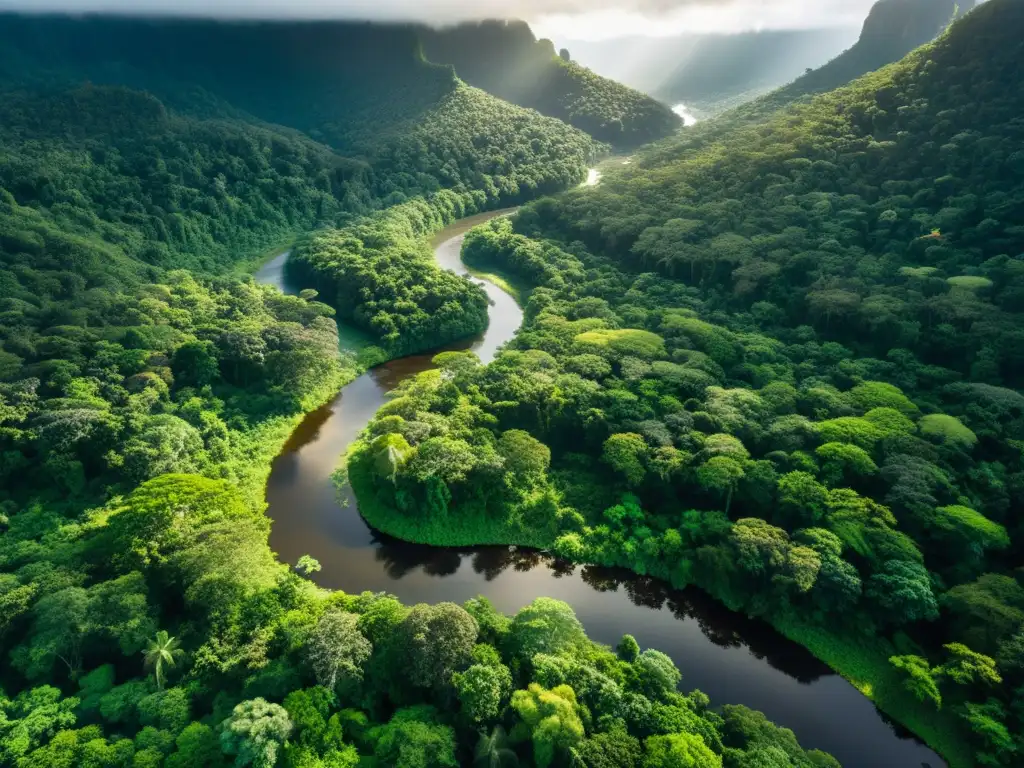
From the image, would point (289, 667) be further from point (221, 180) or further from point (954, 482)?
point (221, 180)

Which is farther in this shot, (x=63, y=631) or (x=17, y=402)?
(x=17, y=402)

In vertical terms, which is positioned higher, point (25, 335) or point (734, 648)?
point (25, 335)

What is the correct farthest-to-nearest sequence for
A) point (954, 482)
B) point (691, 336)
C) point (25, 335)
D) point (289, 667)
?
point (691, 336) < point (25, 335) < point (954, 482) < point (289, 667)

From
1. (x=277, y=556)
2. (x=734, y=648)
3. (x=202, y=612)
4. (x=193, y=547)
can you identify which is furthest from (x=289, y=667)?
(x=734, y=648)

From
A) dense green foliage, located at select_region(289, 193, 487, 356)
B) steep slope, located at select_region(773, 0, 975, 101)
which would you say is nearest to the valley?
dense green foliage, located at select_region(289, 193, 487, 356)

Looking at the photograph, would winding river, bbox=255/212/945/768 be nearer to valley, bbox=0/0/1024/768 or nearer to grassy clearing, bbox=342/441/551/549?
valley, bbox=0/0/1024/768

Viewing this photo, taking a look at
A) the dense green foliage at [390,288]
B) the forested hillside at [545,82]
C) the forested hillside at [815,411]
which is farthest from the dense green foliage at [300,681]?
the forested hillside at [545,82]

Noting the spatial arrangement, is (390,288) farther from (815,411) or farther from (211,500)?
(815,411)
